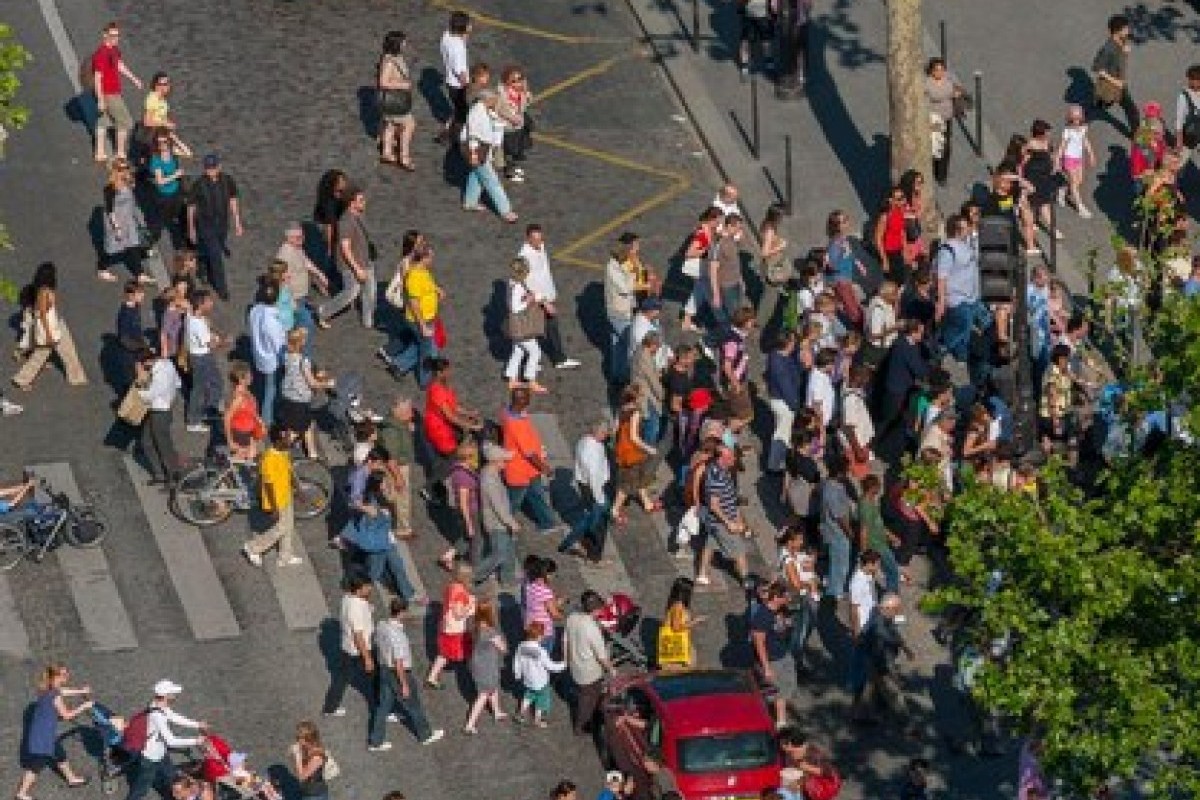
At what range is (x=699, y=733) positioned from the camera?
106ft

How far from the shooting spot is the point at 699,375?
126ft

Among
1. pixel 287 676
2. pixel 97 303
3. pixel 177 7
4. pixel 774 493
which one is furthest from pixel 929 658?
pixel 177 7

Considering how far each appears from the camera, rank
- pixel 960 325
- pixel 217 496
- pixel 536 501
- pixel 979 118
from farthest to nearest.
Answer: pixel 979 118
pixel 960 325
pixel 536 501
pixel 217 496

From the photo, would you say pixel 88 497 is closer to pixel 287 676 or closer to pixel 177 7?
pixel 287 676

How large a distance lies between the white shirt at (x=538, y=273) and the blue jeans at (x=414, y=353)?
44.5 inches

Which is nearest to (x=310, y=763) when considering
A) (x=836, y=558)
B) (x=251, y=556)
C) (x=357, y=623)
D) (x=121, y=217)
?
(x=357, y=623)

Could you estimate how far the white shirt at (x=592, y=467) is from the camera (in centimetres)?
3534

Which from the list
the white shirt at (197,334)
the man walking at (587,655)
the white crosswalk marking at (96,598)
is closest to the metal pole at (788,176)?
the white shirt at (197,334)

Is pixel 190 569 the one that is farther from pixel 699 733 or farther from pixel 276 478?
pixel 699 733

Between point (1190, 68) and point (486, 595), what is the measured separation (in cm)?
1207

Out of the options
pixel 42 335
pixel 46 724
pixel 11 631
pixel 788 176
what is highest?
pixel 788 176

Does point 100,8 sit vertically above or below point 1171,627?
above

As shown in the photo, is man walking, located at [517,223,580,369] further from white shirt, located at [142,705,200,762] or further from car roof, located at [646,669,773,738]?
white shirt, located at [142,705,200,762]

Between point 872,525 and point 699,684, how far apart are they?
296 centimetres
